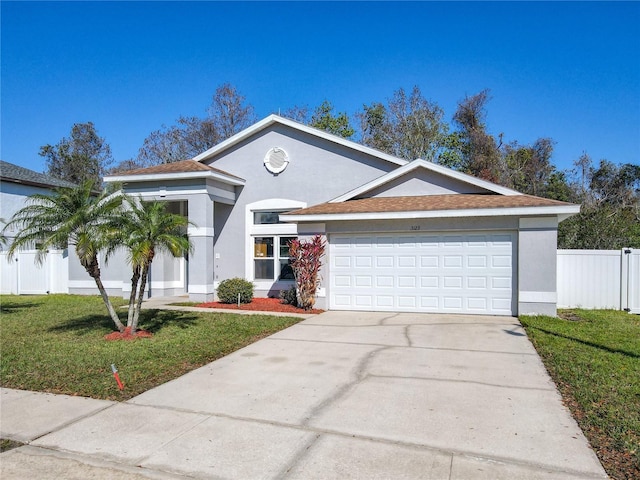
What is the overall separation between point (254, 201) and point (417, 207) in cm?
665

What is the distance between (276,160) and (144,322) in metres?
7.89

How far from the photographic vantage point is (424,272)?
1293 cm

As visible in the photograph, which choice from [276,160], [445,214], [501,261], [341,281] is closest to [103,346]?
[341,281]

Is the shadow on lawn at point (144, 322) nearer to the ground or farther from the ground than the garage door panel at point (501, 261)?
nearer to the ground

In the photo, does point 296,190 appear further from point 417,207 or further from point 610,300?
point 610,300

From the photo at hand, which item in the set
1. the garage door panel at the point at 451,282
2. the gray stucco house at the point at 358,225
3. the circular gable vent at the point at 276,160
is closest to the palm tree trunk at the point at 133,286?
the gray stucco house at the point at 358,225

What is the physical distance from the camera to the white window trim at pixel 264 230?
16.3m

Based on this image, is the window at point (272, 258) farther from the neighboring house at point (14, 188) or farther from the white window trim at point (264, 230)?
the neighboring house at point (14, 188)

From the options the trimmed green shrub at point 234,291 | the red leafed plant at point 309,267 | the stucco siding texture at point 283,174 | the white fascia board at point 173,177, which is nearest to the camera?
the red leafed plant at point 309,267

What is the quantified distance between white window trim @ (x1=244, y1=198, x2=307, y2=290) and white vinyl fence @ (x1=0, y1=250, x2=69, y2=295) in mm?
8126

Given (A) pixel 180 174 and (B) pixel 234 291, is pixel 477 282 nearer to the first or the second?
(B) pixel 234 291

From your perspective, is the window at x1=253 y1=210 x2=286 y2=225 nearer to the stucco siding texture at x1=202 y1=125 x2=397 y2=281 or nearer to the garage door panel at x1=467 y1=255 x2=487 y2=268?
the stucco siding texture at x1=202 y1=125 x2=397 y2=281

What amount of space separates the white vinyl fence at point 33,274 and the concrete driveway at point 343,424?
47.0 ft

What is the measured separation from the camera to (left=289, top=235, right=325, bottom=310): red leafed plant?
13.5 m
